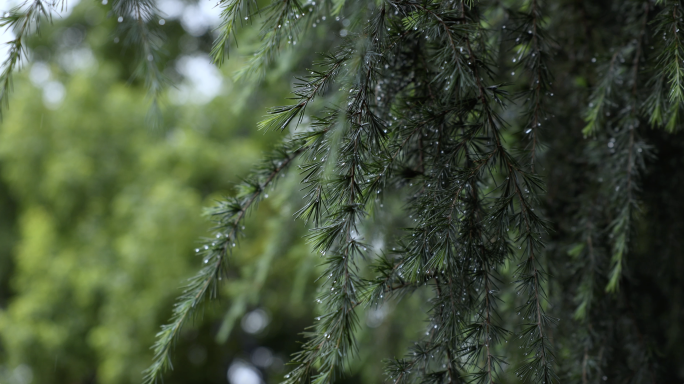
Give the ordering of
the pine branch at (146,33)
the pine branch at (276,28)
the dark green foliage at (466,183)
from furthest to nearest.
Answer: the pine branch at (146,33) → the pine branch at (276,28) → the dark green foliage at (466,183)

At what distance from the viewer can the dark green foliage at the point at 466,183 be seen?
3.17ft

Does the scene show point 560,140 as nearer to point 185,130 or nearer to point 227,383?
point 185,130

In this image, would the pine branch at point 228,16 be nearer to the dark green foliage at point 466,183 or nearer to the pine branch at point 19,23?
the dark green foliage at point 466,183

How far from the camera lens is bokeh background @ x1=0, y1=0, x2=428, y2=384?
4.58 meters

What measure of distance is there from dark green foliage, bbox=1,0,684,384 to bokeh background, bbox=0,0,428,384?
2.24 metres

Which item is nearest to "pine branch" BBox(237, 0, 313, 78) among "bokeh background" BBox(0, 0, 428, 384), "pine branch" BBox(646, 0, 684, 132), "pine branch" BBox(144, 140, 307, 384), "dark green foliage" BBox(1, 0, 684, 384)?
"dark green foliage" BBox(1, 0, 684, 384)

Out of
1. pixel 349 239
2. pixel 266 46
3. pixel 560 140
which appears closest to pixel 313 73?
pixel 266 46

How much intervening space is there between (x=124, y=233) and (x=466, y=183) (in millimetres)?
5477

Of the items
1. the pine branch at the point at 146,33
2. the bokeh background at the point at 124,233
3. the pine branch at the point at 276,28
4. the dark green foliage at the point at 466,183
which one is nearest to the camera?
the dark green foliage at the point at 466,183

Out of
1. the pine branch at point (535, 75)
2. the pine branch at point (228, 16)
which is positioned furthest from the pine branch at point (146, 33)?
the pine branch at point (535, 75)

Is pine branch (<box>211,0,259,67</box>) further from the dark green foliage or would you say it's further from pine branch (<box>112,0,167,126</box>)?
pine branch (<box>112,0,167,126</box>)

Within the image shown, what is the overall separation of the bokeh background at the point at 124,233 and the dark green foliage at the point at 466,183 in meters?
2.24

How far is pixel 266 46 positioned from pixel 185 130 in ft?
15.1

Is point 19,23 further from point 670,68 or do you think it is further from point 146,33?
point 670,68
